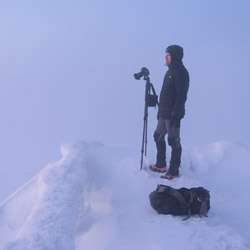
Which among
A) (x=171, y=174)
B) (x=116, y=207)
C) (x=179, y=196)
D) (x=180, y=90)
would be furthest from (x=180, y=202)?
(x=180, y=90)

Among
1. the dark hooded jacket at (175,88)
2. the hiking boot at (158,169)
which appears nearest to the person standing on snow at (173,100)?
the dark hooded jacket at (175,88)

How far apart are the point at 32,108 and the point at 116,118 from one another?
573cm

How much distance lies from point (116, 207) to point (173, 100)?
167cm

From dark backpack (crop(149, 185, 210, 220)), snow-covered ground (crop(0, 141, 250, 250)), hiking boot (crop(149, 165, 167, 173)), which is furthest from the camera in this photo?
hiking boot (crop(149, 165, 167, 173))

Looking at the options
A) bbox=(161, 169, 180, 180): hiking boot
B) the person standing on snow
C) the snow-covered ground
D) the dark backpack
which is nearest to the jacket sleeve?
the person standing on snow

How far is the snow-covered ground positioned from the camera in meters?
2.33

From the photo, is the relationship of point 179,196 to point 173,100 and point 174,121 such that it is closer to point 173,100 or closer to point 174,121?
point 174,121

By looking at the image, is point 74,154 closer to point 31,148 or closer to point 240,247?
point 240,247


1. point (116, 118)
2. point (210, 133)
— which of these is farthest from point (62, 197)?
point (116, 118)

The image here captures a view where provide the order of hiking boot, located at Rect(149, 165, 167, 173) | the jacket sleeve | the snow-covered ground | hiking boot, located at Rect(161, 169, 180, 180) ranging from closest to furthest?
the snow-covered ground → the jacket sleeve → hiking boot, located at Rect(161, 169, 180, 180) → hiking boot, located at Rect(149, 165, 167, 173)

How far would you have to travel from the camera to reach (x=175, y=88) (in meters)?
4.00

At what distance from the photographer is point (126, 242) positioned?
2576 mm

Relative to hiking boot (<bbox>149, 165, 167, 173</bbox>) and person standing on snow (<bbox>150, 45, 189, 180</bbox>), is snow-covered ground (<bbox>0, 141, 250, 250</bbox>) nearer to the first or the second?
hiking boot (<bbox>149, 165, 167, 173</bbox>)

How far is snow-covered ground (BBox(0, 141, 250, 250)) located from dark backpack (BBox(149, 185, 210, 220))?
0.09m
